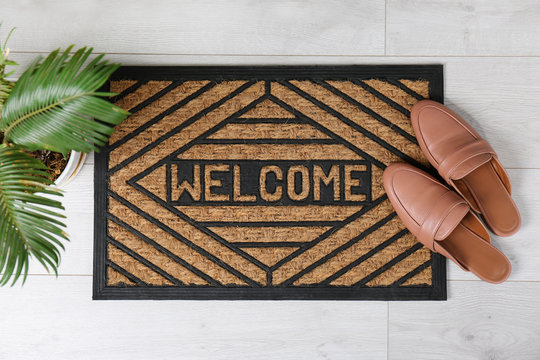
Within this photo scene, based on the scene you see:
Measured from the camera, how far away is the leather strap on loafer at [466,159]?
0.99 metres

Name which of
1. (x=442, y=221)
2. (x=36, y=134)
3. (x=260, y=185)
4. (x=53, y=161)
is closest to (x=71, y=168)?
(x=53, y=161)

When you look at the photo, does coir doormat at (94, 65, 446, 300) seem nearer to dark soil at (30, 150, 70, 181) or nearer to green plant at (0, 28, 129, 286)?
dark soil at (30, 150, 70, 181)

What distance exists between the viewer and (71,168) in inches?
38.6

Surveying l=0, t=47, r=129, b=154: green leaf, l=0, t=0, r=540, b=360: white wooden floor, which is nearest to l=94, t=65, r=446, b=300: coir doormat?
l=0, t=0, r=540, b=360: white wooden floor

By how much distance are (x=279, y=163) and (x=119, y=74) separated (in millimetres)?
512

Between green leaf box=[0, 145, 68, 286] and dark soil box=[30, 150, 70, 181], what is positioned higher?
dark soil box=[30, 150, 70, 181]

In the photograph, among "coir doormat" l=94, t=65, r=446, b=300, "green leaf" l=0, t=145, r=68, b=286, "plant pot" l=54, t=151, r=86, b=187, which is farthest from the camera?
"coir doormat" l=94, t=65, r=446, b=300

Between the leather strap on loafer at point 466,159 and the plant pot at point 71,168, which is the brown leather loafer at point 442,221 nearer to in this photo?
the leather strap on loafer at point 466,159

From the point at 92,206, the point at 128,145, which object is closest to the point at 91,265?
the point at 92,206

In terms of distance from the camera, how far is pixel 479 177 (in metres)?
1.04

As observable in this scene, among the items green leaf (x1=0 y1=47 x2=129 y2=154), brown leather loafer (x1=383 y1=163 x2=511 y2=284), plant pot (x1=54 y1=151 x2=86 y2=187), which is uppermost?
green leaf (x1=0 y1=47 x2=129 y2=154)

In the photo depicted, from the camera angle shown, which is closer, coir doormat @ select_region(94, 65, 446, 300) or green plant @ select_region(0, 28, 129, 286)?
green plant @ select_region(0, 28, 129, 286)

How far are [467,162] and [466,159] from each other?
0.01 metres

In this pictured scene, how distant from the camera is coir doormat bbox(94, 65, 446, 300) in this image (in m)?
1.06
